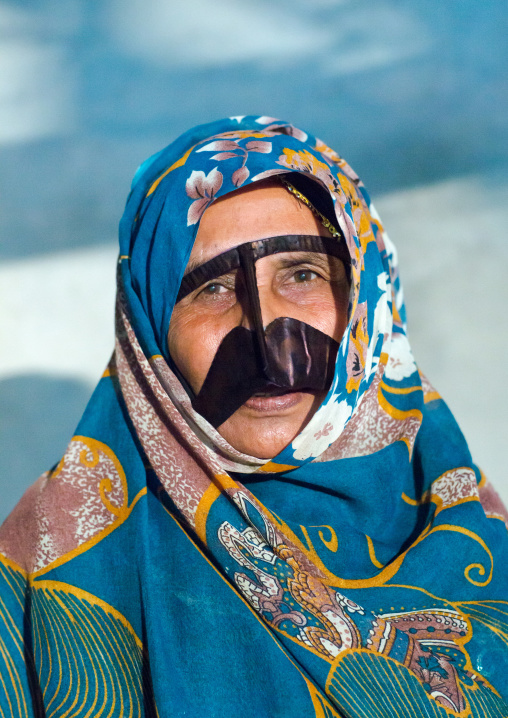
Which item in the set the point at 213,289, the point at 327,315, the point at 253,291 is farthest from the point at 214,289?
the point at 327,315

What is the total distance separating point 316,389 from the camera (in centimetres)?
148

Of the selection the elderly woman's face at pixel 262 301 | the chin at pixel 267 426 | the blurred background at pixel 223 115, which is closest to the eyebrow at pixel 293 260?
the elderly woman's face at pixel 262 301

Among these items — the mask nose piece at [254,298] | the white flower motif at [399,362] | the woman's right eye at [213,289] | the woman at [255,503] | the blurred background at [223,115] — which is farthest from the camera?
the blurred background at [223,115]

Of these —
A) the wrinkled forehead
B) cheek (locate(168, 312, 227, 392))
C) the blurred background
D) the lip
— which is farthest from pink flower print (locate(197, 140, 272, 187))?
the blurred background

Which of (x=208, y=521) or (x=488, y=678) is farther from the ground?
(x=208, y=521)

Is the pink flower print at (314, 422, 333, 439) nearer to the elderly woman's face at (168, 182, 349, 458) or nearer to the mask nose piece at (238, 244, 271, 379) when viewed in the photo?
the elderly woman's face at (168, 182, 349, 458)

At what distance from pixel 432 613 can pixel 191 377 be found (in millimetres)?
693

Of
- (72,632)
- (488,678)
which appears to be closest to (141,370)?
(72,632)

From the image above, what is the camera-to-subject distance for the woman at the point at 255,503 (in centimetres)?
126

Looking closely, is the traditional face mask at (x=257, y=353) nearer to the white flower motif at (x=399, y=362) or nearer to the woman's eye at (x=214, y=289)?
the woman's eye at (x=214, y=289)

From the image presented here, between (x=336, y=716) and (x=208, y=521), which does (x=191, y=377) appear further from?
(x=336, y=716)

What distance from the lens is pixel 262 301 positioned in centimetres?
147

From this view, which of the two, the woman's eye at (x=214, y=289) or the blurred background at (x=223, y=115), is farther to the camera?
the blurred background at (x=223, y=115)

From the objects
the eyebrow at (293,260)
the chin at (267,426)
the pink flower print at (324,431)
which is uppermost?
the eyebrow at (293,260)
